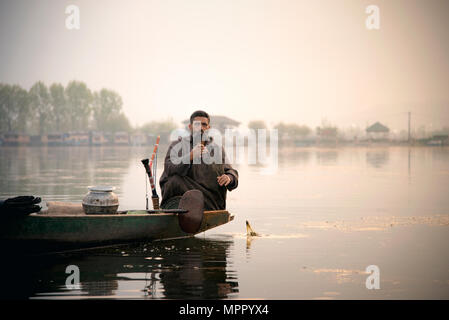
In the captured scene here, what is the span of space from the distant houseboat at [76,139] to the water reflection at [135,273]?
7274 cm

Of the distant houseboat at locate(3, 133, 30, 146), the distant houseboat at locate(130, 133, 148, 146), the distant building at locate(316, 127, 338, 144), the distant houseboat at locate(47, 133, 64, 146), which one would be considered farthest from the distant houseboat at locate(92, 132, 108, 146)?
the distant building at locate(316, 127, 338, 144)

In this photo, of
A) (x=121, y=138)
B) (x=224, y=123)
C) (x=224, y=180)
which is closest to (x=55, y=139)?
(x=121, y=138)

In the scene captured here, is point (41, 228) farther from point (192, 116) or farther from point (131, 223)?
point (192, 116)

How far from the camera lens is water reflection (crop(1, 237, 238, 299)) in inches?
219

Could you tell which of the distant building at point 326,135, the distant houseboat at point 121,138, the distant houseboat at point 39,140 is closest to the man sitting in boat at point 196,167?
the distant houseboat at point 39,140

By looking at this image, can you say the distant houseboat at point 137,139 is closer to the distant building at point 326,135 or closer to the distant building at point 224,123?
the distant building at point 224,123

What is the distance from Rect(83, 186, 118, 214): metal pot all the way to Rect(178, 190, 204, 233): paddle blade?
980 millimetres

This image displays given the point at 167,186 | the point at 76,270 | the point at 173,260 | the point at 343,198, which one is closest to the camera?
the point at 76,270

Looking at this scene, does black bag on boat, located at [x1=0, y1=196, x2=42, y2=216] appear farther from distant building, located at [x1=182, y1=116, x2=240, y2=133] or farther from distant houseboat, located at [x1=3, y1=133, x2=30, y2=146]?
distant building, located at [x1=182, y1=116, x2=240, y2=133]

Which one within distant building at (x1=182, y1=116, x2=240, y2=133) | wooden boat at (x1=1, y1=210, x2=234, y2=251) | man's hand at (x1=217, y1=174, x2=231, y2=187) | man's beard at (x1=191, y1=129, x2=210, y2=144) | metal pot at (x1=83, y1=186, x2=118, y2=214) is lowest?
wooden boat at (x1=1, y1=210, x2=234, y2=251)

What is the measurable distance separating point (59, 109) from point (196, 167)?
76.6 m
